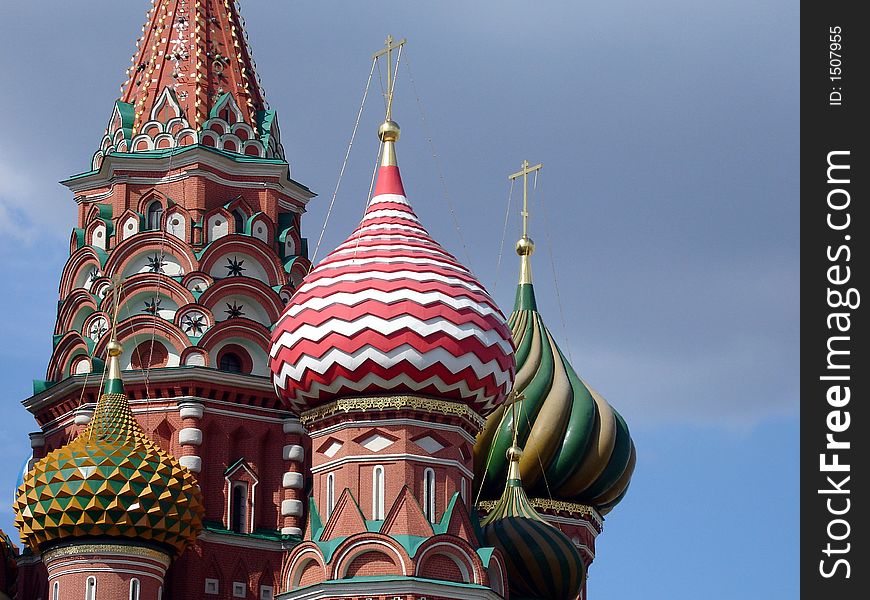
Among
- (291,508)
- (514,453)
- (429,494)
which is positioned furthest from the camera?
(514,453)

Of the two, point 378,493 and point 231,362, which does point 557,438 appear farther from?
point 378,493

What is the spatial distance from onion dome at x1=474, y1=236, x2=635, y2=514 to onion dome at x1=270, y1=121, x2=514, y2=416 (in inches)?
164

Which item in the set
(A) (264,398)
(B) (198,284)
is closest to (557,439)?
(A) (264,398)

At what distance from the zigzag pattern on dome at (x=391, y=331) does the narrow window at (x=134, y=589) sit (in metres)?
2.78

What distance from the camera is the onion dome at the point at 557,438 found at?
2811 centimetres

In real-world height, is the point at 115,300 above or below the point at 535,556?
above

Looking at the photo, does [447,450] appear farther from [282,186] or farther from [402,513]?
[282,186]

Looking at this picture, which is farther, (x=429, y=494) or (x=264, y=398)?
(x=264, y=398)

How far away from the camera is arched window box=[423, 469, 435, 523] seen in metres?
22.9

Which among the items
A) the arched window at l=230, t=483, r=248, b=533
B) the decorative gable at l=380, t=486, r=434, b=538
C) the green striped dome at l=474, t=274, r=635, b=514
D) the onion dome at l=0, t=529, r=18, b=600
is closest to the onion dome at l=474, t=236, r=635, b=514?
the green striped dome at l=474, t=274, r=635, b=514

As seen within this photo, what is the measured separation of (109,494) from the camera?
22.9 metres

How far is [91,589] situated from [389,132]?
679 cm
